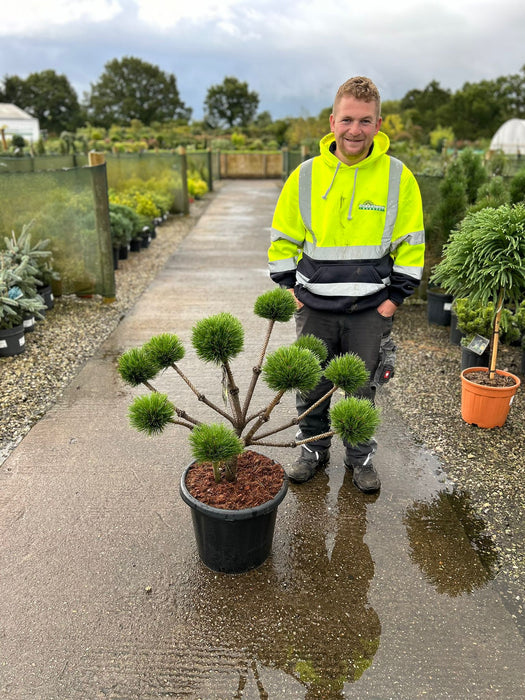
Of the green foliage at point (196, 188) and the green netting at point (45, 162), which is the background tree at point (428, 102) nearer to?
the green foliage at point (196, 188)

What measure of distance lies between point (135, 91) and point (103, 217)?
82767mm

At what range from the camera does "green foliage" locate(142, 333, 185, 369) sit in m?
2.43

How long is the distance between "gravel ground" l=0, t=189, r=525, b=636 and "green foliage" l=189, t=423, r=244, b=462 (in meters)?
1.43

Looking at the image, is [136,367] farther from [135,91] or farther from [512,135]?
[135,91]

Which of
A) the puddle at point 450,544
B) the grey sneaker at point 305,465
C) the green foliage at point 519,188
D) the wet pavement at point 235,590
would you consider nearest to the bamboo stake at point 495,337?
the wet pavement at point 235,590

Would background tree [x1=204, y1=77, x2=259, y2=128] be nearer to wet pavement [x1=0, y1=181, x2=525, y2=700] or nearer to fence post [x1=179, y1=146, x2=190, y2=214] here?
fence post [x1=179, y1=146, x2=190, y2=214]

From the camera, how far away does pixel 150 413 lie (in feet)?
7.18

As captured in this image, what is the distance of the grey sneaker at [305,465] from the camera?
3219 millimetres

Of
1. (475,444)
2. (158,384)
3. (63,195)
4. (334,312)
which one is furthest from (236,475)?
(63,195)

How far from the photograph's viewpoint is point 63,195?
6156 millimetres

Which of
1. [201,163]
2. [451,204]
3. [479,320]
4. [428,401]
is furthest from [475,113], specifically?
[428,401]

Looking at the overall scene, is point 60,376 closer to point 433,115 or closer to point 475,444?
point 475,444

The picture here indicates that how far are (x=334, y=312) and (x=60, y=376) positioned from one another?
112 inches

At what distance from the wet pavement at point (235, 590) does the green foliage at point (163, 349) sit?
95 cm
